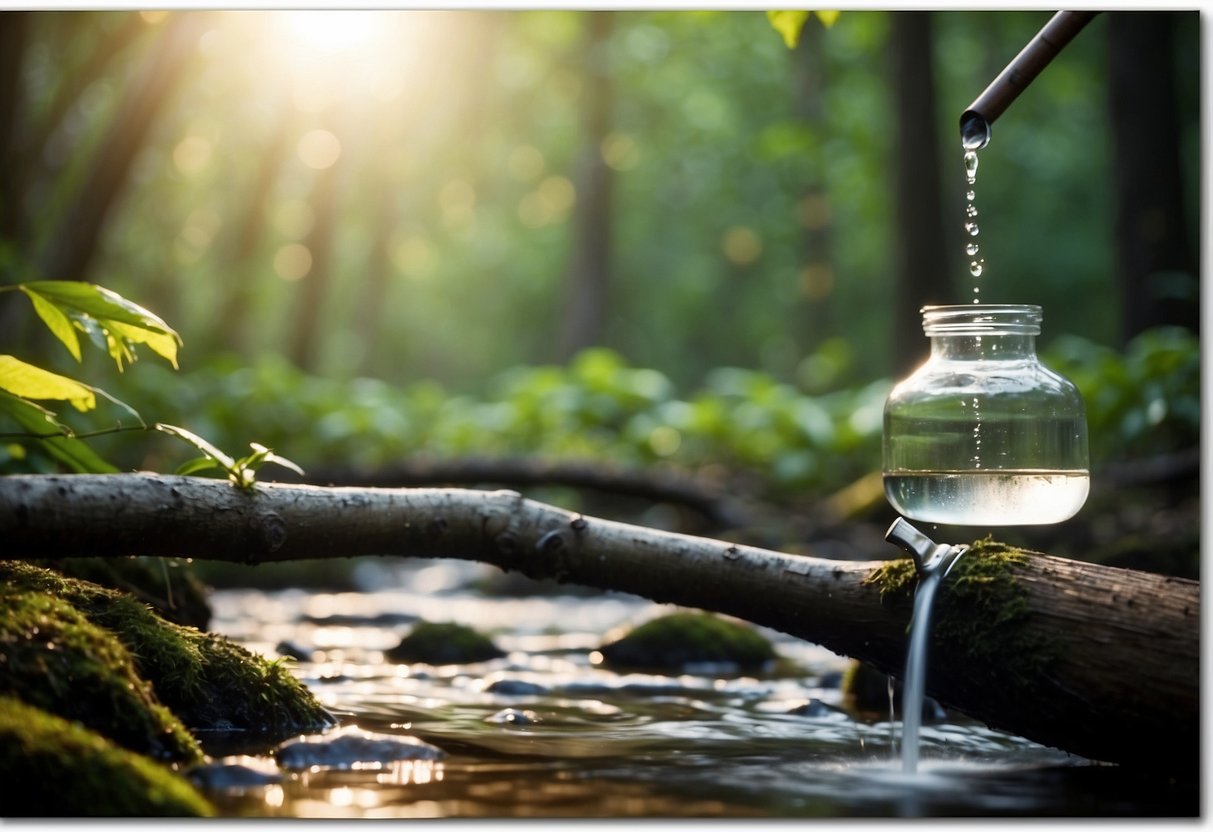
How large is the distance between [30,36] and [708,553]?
27.1 feet

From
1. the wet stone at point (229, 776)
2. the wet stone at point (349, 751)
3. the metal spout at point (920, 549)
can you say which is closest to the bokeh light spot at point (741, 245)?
the metal spout at point (920, 549)

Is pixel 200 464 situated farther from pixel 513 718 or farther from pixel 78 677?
pixel 513 718

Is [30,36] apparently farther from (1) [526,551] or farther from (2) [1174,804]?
(2) [1174,804]

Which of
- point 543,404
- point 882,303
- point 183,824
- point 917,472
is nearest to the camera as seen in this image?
point 183,824

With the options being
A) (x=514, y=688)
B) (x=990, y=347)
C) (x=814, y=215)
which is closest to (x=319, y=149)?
(x=814, y=215)

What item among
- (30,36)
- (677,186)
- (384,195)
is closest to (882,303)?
(677,186)

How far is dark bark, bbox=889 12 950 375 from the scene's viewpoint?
10133 millimetres

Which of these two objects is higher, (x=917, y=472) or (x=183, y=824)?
(x=917, y=472)

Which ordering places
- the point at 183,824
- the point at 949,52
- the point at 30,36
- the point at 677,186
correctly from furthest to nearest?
1. the point at 677,186
2. the point at 949,52
3. the point at 30,36
4. the point at 183,824

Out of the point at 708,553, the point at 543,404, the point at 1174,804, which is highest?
the point at 543,404

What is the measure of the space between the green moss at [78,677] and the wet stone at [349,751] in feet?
0.70

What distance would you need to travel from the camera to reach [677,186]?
28969 millimetres

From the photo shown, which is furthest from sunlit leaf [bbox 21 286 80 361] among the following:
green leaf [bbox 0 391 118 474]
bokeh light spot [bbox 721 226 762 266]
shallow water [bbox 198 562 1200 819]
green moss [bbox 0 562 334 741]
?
bokeh light spot [bbox 721 226 762 266]

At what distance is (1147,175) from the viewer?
32.6 ft
